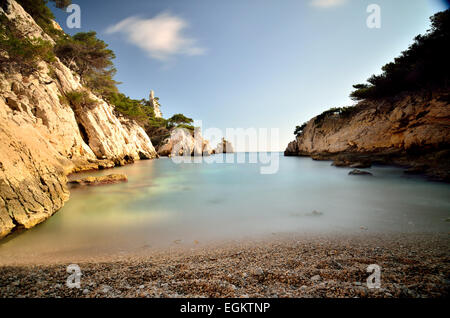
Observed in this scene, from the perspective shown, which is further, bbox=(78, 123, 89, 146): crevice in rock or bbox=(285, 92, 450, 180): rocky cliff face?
bbox=(78, 123, 89, 146): crevice in rock

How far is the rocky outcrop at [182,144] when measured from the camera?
35441 mm

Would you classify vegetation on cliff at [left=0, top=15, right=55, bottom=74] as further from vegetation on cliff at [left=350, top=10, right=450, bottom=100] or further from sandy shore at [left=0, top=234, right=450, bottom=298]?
vegetation on cliff at [left=350, top=10, right=450, bottom=100]

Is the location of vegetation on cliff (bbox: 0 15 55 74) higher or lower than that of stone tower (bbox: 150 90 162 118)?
lower

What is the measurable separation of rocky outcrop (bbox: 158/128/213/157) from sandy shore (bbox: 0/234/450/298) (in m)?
35.1

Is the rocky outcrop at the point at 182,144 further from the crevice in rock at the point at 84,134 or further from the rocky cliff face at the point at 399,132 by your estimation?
the rocky cliff face at the point at 399,132

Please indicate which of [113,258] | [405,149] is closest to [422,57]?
[405,149]

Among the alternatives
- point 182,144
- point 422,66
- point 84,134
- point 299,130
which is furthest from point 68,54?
point 299,130

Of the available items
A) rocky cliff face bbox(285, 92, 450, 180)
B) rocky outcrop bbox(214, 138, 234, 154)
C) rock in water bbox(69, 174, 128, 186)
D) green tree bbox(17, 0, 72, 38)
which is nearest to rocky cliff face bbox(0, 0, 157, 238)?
rock in water bbox(69, 174, 128, 186)

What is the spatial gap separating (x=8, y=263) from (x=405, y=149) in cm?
1888

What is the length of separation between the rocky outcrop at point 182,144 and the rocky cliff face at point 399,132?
27347 millimetres

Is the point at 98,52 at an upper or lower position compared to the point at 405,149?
upper

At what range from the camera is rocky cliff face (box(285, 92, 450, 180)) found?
30.8 ft
